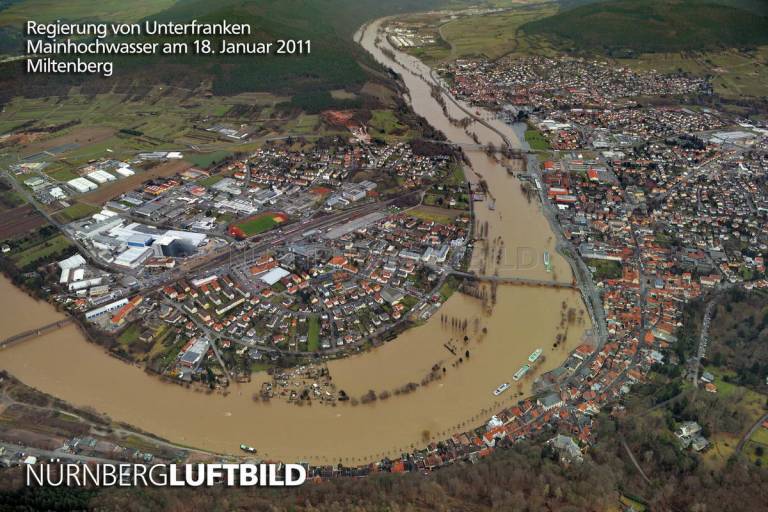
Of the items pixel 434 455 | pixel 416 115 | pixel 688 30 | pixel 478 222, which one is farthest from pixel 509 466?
pixel 688 30

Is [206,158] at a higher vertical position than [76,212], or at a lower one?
higher

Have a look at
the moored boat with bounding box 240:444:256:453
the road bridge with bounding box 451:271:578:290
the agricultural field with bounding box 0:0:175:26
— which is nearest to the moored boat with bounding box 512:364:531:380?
the road bridge with bounding box 451:271:578:290

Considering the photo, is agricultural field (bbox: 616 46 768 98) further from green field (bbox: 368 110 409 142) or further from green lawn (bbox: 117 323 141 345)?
green lawn (bbox: 117 323 141 345)

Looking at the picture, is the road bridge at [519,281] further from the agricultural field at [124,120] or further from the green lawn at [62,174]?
the green lawn at [62,174]

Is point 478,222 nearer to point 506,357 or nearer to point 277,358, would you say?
point 506,357

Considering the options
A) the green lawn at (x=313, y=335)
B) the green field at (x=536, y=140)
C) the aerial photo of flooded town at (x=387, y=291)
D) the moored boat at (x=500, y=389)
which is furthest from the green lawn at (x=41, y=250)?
the green field at (x=536, y=140)

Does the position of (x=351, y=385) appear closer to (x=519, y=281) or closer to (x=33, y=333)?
(x=519, y=281)

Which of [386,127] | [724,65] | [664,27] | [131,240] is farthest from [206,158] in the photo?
[664,27]
